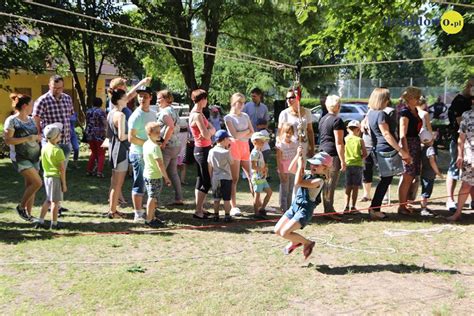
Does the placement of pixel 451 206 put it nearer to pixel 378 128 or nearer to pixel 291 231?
pixel 378 128

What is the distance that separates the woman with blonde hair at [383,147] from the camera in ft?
22.6

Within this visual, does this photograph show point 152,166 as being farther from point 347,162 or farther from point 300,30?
point 300,30

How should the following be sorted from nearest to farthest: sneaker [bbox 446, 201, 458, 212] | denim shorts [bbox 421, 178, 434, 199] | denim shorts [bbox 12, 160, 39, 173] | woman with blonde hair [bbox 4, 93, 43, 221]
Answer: woman with blonde hair [bbox 4, 93, 43, 221] → denim shorts [bbox 12, 160, 39, 173] → denim shorts [bbox 421, 178, 434, 199] → sneaker [bbox 446, 201, 458, 212]

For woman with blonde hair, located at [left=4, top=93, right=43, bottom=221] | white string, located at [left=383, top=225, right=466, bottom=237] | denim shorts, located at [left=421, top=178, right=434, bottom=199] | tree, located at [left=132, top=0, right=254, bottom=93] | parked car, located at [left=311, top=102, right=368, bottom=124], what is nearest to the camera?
white string, located at [left=383, top=225, right=466, bottom=237]

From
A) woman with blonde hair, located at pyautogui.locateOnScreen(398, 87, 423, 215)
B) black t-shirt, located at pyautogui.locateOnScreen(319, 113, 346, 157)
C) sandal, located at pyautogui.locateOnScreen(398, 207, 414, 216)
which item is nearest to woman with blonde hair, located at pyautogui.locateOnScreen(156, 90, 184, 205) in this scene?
black t-shirt, located at pyautogui.locateOnScreen(319, 113, 346, 157)

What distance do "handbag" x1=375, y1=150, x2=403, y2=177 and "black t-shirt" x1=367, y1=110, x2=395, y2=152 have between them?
0.07 meters

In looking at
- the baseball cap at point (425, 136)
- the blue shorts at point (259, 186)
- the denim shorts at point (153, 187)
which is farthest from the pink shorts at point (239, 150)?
the baseball cap at point (425, 136)

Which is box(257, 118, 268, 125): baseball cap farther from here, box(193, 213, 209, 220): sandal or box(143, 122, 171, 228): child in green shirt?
box(143, 122, 171, 228): child in green shirt

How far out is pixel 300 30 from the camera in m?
Answer: 18.4

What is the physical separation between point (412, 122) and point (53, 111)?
5021mm

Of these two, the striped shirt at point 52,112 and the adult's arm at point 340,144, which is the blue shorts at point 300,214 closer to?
the adult's arm at point 340,144

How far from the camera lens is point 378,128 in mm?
7051

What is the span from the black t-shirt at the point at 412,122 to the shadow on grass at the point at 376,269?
260 centimetres

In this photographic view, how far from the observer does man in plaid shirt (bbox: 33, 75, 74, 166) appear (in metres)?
7.16
